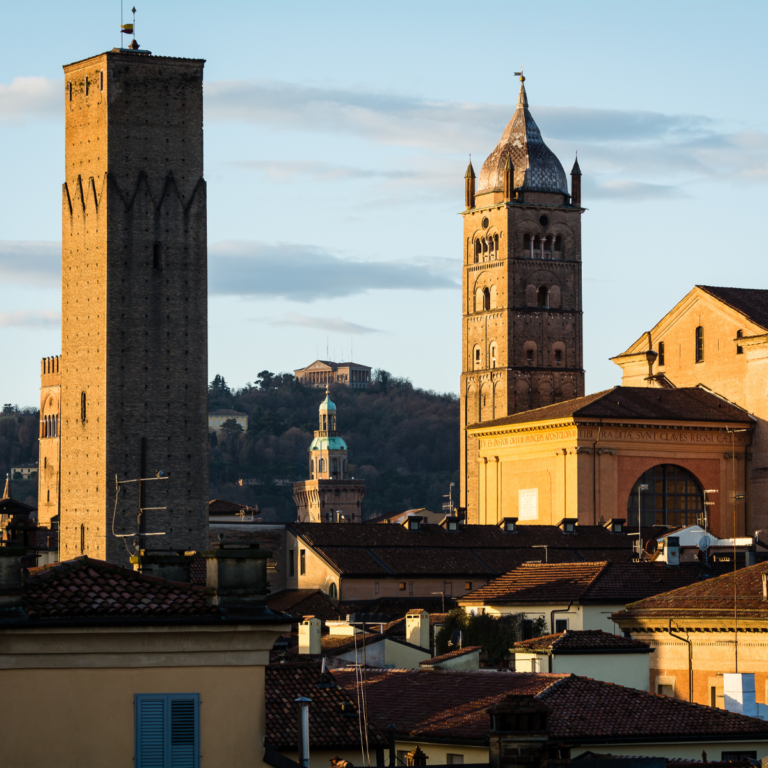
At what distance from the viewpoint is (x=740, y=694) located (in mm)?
28094

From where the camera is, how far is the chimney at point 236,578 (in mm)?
13344

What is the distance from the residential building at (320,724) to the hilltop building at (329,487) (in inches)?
4911

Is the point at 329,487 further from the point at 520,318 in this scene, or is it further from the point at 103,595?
the point at 103,595

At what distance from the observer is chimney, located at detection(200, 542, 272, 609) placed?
13344mm

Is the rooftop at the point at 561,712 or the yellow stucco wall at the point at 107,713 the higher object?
the yellow stucco wall at the point at 107,713

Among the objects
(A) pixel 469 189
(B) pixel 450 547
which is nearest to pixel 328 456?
(A) pixel 469 189

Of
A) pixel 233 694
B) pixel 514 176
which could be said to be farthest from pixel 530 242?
pixel 233 694

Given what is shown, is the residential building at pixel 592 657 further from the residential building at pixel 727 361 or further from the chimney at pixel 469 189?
the chimney at pixel 469 189

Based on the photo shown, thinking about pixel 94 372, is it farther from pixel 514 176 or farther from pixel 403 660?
pixel 514 176

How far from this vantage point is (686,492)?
7288 cm

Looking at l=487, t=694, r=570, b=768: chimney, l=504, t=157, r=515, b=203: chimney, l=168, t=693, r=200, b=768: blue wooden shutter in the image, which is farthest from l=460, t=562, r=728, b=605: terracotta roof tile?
l=504, t=157, r=515, b=203: chimney

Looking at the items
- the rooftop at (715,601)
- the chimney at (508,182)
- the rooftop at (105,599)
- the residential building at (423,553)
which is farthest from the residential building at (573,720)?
the chimney at (508,182)

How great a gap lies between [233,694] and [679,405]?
61967mm

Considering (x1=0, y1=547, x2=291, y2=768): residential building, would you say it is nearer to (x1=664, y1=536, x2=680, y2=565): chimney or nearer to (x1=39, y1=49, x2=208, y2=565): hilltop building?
(x1=664, y1=536, x2=680, y2=565): chimney
